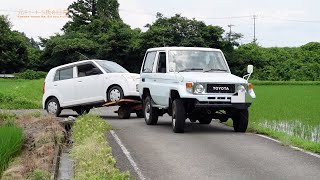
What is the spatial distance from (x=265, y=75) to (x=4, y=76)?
28869 millimetres

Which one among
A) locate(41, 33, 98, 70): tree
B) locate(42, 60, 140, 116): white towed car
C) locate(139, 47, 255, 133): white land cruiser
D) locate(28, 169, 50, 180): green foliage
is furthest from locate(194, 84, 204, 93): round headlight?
locate(41, 33, 98, 70): tree

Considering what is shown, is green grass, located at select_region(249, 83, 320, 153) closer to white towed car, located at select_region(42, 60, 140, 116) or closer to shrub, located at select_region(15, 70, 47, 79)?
white towed car, located at select_region(42, 60, 140, 116)

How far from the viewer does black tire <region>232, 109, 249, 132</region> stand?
1331 cm

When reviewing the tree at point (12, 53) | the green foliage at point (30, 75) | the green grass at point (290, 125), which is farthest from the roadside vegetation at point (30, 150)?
the tree at point (12, 53)

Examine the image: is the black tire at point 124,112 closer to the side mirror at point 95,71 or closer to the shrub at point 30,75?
the side mirror at point 95,71

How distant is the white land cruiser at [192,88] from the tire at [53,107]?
12.4 ft

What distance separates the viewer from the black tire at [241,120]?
13314mm

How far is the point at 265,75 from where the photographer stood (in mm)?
60438

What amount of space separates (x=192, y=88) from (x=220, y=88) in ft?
2.17

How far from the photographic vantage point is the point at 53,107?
1817 cm

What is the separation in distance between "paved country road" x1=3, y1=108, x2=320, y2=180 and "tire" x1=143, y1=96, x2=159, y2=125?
1.12 meters

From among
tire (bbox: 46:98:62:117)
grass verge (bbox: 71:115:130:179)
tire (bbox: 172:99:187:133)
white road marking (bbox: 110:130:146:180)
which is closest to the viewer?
grass verge (bbox: 71:115:130:179)

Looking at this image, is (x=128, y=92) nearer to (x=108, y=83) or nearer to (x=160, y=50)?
(x=108, y=83)

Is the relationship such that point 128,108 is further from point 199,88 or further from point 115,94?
point 199,88
